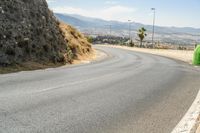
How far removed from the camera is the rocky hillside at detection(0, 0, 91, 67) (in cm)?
2441

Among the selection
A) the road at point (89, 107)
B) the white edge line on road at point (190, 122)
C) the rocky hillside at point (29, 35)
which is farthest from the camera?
the rocky hillside at point (29, 35)

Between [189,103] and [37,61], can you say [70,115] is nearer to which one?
[189,103]

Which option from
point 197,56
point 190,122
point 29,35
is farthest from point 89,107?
point 197,56

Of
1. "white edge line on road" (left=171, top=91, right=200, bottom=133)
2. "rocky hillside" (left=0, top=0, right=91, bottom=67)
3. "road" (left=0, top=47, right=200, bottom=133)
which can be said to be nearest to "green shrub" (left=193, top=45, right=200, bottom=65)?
"rocky hillside" (left=0, top=0, right=91, bottom=67)

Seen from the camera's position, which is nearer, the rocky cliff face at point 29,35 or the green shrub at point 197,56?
the rocky cliff face at point 29,35

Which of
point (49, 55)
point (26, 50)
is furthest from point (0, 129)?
point (49, 55)

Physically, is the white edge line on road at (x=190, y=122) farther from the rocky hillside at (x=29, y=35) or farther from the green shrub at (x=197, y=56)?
the green shrub at (x=197, y=56)

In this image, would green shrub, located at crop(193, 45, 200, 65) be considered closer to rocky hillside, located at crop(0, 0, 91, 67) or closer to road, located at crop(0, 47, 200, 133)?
rocky hillside, located at crop(0, 0, 91, 67)

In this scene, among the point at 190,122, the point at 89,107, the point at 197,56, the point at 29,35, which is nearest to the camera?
the point at 190,122

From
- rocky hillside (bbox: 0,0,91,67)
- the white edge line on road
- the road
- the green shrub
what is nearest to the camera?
the road

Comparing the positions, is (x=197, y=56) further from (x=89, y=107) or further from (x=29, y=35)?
(x=89, y=107)

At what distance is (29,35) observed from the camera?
28.0 metres

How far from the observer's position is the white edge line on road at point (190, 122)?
27.2 feet

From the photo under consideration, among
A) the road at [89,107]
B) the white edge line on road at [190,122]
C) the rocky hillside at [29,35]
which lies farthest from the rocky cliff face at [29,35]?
the white edge line on road at [190,122]
